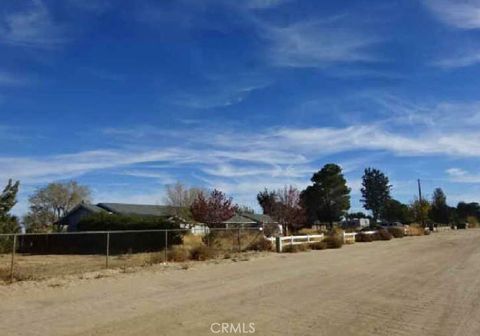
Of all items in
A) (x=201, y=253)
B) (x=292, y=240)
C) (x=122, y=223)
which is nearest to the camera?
(x=201, y=253)

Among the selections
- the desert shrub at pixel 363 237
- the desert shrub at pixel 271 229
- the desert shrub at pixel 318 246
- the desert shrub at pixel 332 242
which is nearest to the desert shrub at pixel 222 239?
the desert shrub at pixel 318 246

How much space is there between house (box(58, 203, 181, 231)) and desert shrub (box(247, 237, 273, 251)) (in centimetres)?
2972

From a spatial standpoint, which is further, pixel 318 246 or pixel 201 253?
pixel 318 246

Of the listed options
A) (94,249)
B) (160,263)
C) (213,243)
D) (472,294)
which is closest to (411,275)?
(472,294)

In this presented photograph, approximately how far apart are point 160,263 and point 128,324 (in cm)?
1207

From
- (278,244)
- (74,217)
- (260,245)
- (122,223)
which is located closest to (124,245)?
(122,223)

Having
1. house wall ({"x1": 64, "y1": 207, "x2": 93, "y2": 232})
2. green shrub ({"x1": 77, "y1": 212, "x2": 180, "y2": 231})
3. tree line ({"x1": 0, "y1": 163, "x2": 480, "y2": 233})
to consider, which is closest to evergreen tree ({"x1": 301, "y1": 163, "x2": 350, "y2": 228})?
tree line ({"x1": 0, "y1": 163, "x2": 480, "y2": 233})

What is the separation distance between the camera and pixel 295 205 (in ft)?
212

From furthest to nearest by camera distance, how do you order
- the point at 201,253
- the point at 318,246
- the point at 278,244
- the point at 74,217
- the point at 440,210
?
the point at 440,210 → the point at 74,217 → the point at 318,246 → the point at 278,244 → the point at 201,253

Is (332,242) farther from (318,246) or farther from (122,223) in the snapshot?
(122,223)

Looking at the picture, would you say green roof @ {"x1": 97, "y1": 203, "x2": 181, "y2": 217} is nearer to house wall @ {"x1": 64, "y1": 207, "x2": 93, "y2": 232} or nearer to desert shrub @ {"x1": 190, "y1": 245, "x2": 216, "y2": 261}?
house wall @ {"x1": 64, "y1": 207, "x2": 93, "y2": 232}

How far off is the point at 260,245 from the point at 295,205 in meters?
33.3

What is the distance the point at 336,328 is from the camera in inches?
375

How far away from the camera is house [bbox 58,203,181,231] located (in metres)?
62.9
